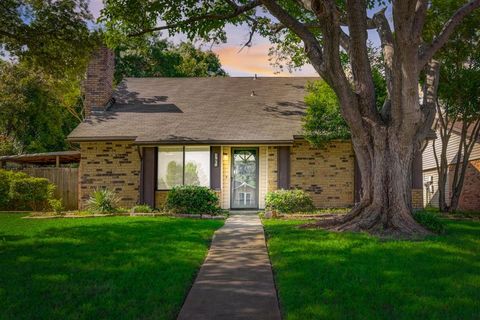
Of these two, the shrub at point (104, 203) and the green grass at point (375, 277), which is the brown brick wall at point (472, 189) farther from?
the shrub at point (104, 203)

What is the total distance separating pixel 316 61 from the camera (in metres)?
9.27

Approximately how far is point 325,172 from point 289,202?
9.88 feet

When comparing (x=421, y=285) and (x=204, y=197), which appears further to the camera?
(x=204, y=197)

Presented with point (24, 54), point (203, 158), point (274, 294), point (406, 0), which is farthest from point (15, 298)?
point (203, 158)

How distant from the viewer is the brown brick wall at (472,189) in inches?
768

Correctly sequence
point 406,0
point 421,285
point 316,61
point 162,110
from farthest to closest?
point 162,110
point 316,61
point 406,0
point 421,285

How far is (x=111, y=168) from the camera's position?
1670cm

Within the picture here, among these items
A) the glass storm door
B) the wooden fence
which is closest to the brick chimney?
the wooden fence

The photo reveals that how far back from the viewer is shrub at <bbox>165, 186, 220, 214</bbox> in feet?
44.8

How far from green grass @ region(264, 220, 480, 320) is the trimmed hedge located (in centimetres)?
1138

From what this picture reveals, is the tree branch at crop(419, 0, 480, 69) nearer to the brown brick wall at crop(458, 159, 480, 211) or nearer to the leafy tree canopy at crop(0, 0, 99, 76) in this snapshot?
the leafy tree canopy at crop(0, 0, 99, 76)

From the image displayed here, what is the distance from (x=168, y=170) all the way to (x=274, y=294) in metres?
12.2

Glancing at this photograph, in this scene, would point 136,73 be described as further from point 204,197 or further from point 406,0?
point 406,0

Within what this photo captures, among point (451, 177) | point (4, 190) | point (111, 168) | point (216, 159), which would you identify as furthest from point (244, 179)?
point (451, 177)
